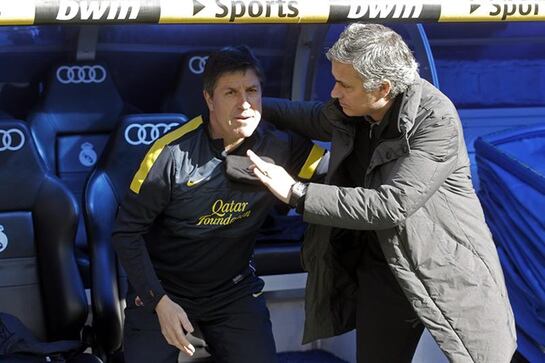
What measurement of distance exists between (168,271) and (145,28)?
211cm

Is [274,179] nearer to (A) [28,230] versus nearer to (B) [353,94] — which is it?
(B) [353,94]

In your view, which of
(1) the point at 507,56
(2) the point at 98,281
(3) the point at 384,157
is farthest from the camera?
(1) the point at 507,56

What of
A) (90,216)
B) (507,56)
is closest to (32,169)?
(90,216)

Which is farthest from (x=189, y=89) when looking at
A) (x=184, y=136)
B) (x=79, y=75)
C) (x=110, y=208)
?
(x=184, y=136)

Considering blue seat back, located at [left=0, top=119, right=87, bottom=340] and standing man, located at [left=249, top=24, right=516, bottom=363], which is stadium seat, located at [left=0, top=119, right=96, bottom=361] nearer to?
blue seat back, located at [left=0, top=119, right=87, bottom=340]

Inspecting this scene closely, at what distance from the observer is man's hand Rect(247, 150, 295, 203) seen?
2645 mm

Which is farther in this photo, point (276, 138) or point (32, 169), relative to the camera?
point (32, 169)

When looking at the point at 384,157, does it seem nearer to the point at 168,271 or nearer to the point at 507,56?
the point at 168,271

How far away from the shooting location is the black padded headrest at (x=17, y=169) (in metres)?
3.51

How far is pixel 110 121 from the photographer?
459 centimetres

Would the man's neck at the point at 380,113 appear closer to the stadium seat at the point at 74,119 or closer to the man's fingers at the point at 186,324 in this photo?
the man's fingers at the point at 186,324

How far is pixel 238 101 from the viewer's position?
9.59ft

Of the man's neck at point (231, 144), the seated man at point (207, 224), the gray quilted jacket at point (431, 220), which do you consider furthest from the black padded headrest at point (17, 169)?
the gray quilted jacket at point (431, 220)

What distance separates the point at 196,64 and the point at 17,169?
1.47 meters
